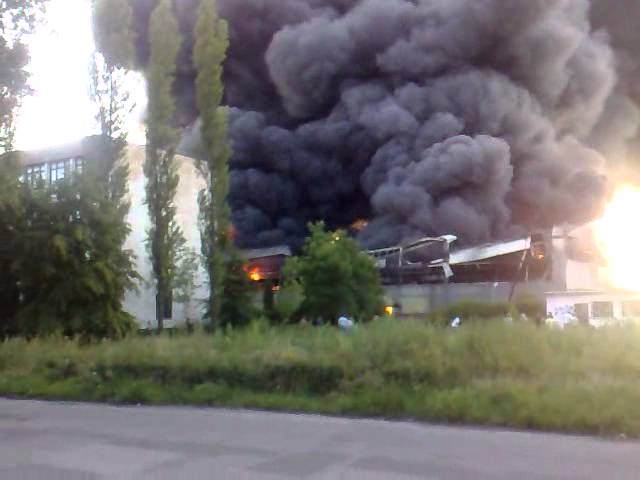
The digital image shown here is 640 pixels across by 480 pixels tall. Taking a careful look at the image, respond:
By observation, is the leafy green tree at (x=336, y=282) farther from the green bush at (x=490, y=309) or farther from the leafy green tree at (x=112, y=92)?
the leafy green tree at (x=112, y=92)

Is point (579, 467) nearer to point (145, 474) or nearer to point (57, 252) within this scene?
point (145, 474)

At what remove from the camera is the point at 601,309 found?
88.7ft

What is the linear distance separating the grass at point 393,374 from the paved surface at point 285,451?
0.55 metres

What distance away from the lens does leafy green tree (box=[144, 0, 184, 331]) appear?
67.8 ft

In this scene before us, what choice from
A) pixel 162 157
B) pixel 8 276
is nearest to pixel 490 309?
pixel 162 157

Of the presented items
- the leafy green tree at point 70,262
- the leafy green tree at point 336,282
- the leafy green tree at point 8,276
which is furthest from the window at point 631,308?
the leafy green tree at point 8,276

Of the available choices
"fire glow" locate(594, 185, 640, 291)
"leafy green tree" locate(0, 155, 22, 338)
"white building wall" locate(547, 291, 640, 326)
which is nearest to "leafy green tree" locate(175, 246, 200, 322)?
"leafy green tree" locate(0, 155, 22, 338)

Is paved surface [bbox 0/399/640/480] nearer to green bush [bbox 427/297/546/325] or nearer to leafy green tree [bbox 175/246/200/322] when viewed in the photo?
green bush [bbox 427/297/546/325]

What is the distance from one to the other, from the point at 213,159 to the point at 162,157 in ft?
4.69

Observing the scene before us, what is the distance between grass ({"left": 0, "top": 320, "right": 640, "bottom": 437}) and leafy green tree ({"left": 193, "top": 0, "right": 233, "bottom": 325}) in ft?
25.0

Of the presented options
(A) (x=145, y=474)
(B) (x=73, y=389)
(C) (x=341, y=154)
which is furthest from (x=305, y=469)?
(C) (x=341, y=154)

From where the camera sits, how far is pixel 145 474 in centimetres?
667

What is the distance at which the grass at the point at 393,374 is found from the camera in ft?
29.8

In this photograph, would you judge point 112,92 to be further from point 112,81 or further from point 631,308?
point 631,308
